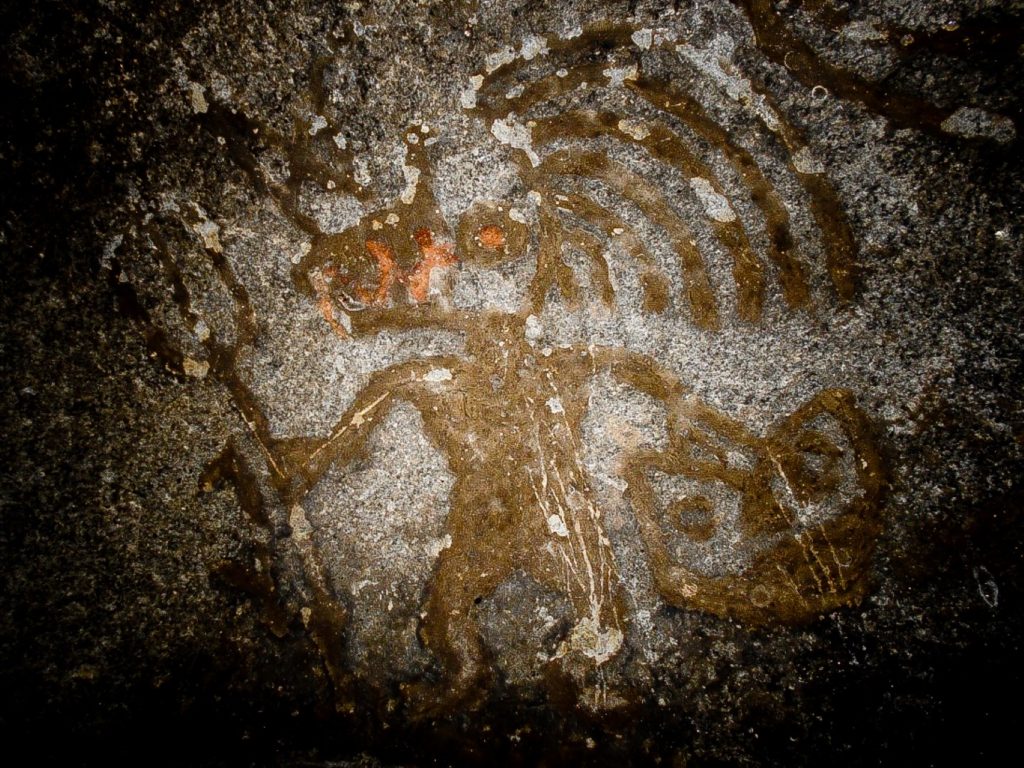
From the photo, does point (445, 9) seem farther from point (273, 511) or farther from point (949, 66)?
point (273, 511)

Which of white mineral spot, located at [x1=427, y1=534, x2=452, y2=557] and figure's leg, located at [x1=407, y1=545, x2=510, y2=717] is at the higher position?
white mineral spot, located at [x1=427, y1=534, x2=452, y2=557]

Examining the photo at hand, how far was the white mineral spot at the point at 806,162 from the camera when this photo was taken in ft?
3.97

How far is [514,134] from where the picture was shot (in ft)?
4.30

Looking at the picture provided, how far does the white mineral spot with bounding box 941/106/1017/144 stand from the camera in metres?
1.07

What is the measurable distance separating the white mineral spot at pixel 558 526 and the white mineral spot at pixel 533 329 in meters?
0.54

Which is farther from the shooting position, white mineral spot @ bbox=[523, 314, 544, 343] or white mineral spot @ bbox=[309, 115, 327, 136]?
white mineral spot @ bbox=[523, 314, 544, 343]

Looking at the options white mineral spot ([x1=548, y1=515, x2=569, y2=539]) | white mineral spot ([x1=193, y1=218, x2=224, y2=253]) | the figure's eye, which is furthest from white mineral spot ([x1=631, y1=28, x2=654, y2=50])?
white mineral spot ([x1=548, y1=515, x2=569, y2=539])

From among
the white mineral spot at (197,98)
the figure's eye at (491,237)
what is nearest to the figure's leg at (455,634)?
the figure's eye at (491,237)

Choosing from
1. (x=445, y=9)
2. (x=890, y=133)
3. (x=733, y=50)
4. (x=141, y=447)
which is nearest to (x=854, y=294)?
(x=890, y=133)

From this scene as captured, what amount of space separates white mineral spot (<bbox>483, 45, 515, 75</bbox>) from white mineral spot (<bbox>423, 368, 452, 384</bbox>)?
2.61 feet

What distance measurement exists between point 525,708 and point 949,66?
6.48 feet

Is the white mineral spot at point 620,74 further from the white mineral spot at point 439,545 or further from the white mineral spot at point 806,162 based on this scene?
the white mineral spot at point 439,545

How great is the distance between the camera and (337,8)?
1.15 m

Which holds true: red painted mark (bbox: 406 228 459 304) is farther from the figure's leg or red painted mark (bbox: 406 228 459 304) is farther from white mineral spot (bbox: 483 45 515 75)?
the figure's leg
